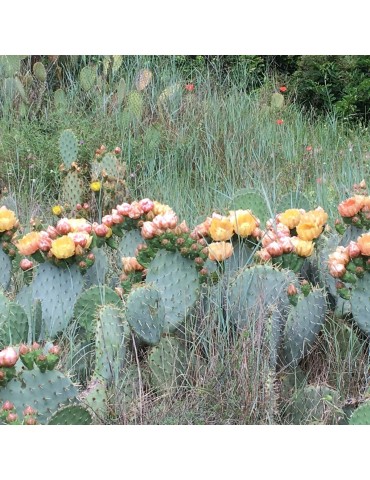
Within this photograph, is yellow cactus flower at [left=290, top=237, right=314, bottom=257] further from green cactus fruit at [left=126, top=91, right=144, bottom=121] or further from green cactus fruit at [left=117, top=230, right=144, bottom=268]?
green cactus fruit at [left=126, top=91, right=144, bottom=121]

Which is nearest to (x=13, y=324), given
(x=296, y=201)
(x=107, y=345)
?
(x=107, y=345)

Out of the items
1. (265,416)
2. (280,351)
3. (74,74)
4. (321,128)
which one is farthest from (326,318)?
(74,74)

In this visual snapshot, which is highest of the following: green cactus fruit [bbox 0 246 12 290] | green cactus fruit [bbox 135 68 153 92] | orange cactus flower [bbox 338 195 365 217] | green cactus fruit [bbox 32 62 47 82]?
green cactus fruit [bbox 32 62 47 82]

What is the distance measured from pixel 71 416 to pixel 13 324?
23.9 inches

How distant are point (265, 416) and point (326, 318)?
1.76 ft

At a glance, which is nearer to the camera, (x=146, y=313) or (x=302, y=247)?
(x=146, y=313)

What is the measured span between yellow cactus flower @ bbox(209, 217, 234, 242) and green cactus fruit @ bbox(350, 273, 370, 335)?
45cm

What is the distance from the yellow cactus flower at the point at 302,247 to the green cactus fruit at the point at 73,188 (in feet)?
7.86

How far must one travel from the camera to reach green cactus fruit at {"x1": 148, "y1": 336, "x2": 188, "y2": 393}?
2.38 m

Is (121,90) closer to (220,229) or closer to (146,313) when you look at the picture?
(220,229)

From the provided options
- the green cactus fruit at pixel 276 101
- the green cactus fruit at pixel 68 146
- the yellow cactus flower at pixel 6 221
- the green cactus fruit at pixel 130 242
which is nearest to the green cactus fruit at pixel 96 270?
the green cactus fruit at pixel 130 242

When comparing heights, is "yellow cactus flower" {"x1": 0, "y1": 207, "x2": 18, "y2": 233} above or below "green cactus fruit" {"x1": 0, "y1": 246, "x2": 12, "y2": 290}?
above

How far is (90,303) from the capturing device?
257cm

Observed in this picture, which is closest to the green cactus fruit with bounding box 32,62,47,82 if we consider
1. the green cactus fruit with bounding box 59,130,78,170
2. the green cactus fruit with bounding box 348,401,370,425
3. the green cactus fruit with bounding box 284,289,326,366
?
the green cactus fruit with bounding box 59,130,78,170
